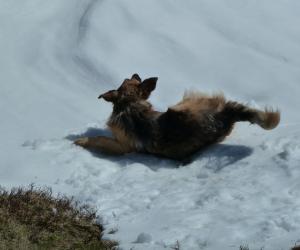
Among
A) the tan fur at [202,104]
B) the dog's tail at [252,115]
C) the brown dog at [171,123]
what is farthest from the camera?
the tan fur at [202,104]

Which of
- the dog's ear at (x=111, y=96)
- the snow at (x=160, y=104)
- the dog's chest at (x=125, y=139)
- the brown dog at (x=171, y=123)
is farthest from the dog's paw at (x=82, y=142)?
the dog's ear at (x=111, y=96)

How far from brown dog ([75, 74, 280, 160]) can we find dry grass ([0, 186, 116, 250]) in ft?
6.76

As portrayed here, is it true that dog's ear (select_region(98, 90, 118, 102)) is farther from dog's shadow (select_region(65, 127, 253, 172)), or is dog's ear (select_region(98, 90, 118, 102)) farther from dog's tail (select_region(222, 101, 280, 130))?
dog's tail (select_region(222, 101, 280, 130))

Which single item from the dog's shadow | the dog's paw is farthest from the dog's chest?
the dog's paw

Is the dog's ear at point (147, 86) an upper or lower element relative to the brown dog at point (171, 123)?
upper

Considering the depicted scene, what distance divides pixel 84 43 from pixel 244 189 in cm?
617

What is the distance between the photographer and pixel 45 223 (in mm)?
8133

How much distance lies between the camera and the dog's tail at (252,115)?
9922mm

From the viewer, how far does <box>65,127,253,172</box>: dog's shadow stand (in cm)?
976

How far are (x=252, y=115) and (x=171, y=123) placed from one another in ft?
3.56

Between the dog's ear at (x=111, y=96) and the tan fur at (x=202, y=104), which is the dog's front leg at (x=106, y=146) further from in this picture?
the tan fur at (x=202, y=104)

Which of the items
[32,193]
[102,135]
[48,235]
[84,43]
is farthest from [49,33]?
[48,235]

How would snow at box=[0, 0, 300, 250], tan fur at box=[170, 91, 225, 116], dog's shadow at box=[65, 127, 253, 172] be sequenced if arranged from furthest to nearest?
tan fur at box=[170, 91, 225, 116] → dog's shadow at box=[65, 127, 253, 172] → snow at box=[0, 0, 300, 250]

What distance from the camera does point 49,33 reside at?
14500 mm
